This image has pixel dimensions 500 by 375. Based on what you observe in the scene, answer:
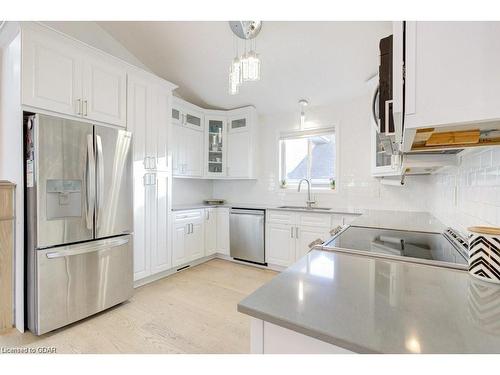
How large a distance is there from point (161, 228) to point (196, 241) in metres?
0.73

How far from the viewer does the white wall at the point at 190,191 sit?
3.93m

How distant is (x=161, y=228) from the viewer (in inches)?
118

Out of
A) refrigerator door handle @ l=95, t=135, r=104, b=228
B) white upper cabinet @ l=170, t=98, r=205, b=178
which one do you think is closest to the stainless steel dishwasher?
white upper cabinet @ l=170, t=98, r=205, b=178

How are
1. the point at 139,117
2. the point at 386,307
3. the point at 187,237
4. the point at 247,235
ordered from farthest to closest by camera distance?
the point at 247,235 < the point at 187,237 < the point at 139,117 < the point at 386,307

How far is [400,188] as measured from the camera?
3.12 metres

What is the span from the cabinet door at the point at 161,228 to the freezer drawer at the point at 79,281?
1.52 feet

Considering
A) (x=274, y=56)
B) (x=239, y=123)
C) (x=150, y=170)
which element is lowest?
(x=150, y=170)

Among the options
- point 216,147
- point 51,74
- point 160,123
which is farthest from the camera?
point 216,147

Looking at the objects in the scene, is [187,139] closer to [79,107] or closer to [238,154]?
[238,154]

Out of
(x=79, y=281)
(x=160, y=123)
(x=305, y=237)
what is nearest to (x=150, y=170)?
(x=160, y=123)

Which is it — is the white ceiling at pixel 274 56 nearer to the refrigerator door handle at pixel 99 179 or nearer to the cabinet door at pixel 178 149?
the cabinet door at pixel 178 149

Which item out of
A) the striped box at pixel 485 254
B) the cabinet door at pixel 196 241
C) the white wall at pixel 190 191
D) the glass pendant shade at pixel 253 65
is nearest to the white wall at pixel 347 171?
the white wall at pixel 190 191

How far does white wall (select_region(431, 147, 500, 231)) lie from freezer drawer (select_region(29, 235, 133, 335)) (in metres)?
2.66

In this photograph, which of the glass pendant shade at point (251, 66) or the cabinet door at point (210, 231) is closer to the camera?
the glass pendant shade at point (251, 66)
